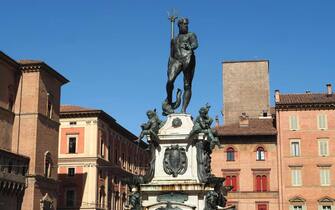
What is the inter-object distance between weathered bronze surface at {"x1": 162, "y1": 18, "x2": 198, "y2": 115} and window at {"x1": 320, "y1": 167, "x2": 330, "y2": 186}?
51026 mm

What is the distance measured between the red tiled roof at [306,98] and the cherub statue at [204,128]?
172 ft

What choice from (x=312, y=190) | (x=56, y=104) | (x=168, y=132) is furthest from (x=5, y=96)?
(x=168, y=132)

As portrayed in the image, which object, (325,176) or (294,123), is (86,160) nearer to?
(294,123)

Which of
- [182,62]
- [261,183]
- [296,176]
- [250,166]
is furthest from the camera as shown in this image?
[250,166]

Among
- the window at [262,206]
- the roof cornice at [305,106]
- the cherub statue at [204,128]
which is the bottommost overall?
the window at [262,206]

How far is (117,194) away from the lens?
8056 cm

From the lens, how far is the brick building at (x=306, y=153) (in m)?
64.8

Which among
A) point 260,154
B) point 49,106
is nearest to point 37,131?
point 49,106

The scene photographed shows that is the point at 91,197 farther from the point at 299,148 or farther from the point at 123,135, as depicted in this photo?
the point at 299,148

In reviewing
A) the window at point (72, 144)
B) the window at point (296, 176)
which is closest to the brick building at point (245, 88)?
the window at point (296, 176)

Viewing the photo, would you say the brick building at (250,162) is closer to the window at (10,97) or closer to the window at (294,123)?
the window at (294,123)

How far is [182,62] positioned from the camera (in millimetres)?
17125

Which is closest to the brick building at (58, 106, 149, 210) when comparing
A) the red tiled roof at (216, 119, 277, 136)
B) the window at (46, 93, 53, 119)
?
the red tiled roof at (216, 119, 277, 136)

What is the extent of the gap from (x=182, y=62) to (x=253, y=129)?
5208 cm
